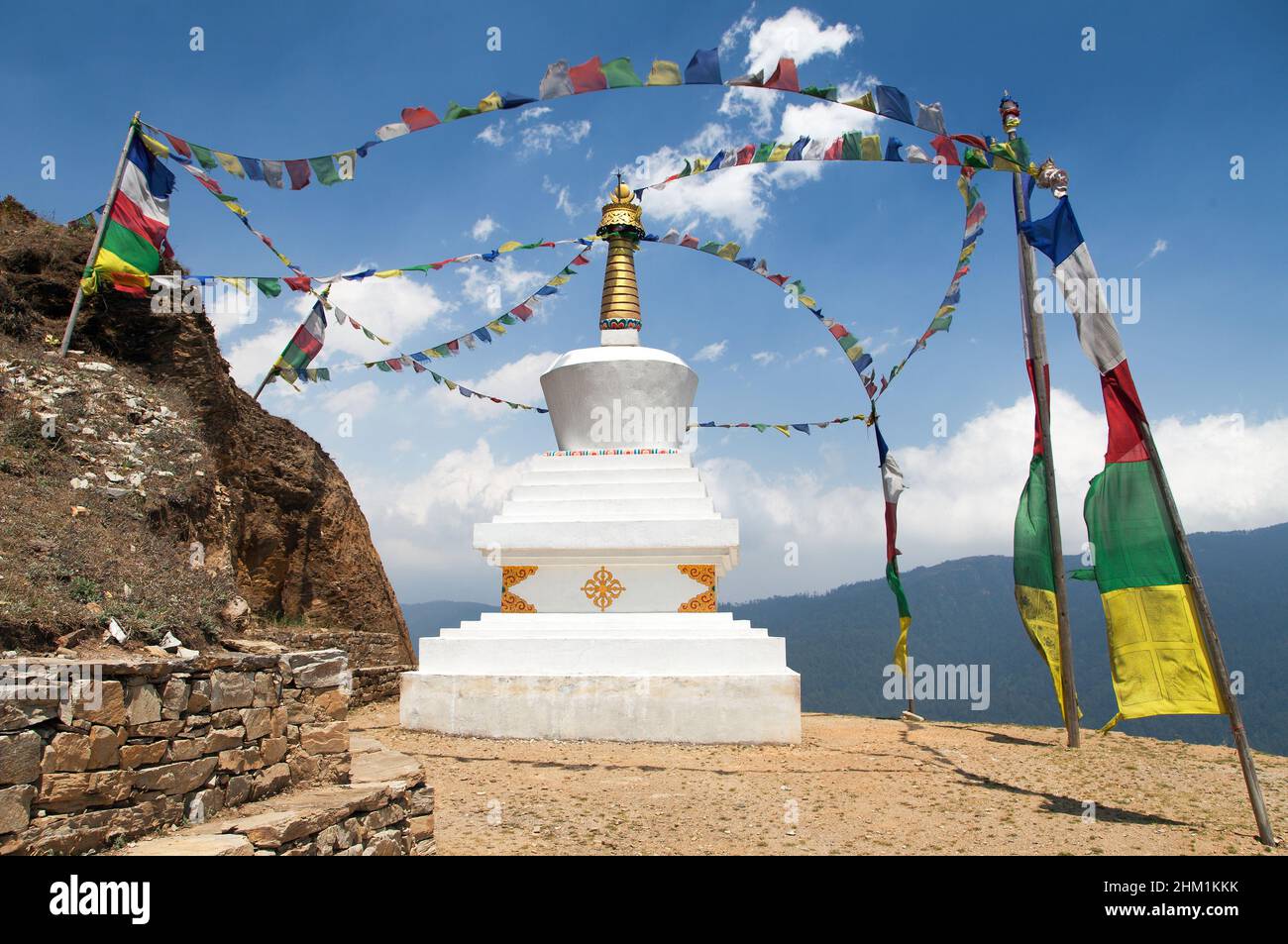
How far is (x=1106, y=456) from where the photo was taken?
6.60 m

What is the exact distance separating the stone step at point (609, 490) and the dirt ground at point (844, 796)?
3190 millimetres

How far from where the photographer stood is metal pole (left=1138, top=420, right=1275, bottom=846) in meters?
5.56

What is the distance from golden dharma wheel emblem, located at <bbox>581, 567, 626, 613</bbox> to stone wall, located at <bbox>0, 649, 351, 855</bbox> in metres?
5.45

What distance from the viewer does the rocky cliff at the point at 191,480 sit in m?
8.31

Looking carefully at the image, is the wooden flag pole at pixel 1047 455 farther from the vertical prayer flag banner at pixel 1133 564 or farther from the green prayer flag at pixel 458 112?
the green prayer flag at pixel 458 112

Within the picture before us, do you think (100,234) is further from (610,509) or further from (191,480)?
(610,509)

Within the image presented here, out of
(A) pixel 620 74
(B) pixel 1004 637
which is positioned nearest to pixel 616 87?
(A) pixel 620 74

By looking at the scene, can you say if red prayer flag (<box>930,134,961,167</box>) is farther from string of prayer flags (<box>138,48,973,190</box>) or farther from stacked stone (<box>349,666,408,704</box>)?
stacked stone (<box>349,666,408,704</box>)

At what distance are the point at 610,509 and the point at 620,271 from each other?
419cm

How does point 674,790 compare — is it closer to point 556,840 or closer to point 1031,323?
point 556,840

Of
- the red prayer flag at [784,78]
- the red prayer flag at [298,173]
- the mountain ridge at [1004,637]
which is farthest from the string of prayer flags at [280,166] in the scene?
the mountain ridge at [1004,637]

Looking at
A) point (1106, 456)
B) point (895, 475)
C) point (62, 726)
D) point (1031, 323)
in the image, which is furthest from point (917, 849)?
point (895, 475)

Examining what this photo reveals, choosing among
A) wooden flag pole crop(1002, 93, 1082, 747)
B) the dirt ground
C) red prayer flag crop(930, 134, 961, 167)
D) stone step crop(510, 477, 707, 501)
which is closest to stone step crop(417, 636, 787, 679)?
the dirt ground

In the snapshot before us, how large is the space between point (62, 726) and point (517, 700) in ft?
19.8
